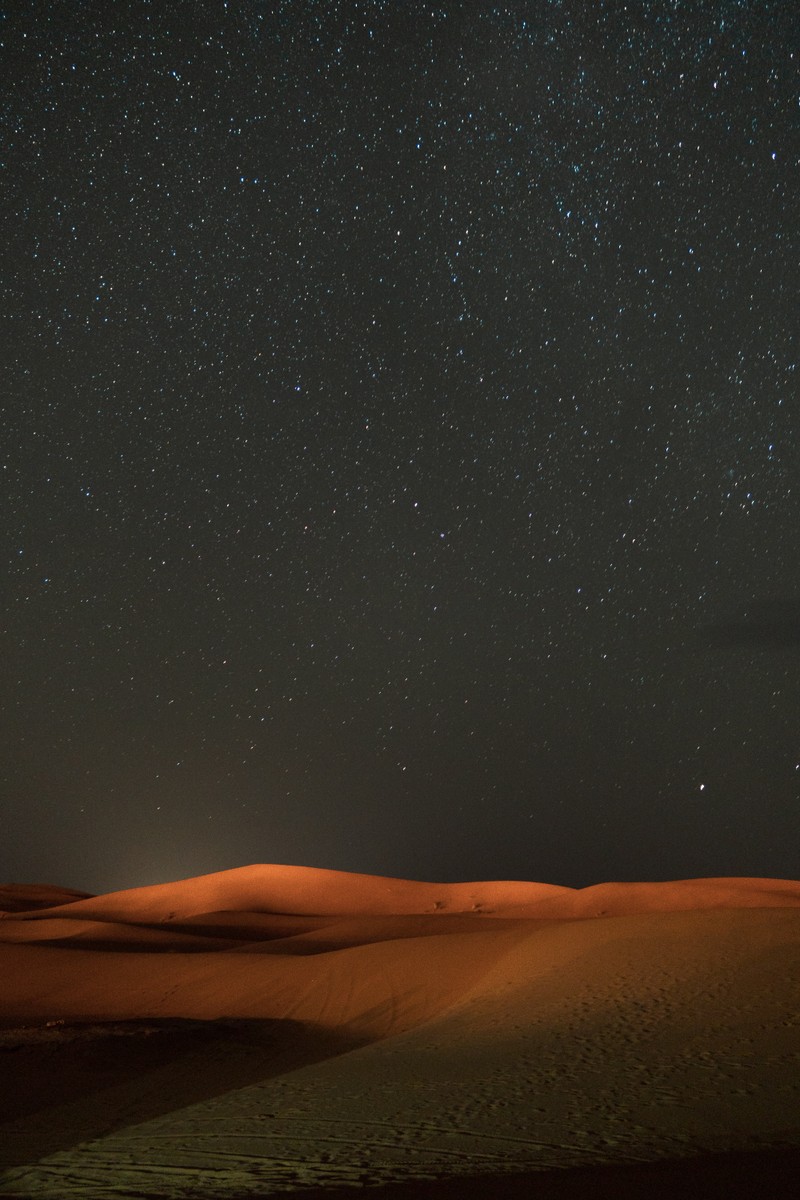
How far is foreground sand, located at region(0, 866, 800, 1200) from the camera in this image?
4934 mm

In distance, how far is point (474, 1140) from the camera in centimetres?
539

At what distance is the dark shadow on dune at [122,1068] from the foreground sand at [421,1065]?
0.04m

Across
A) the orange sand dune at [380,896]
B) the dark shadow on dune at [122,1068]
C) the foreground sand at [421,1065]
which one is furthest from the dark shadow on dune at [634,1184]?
the orange sand dune at [380,896]

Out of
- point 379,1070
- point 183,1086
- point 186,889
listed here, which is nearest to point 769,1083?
point 379,1070

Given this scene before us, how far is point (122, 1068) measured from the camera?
987 cm

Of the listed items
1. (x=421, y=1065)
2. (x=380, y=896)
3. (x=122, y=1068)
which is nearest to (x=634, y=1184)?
(x=421, y=1065)

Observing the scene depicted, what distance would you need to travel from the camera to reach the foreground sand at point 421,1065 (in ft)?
16.2

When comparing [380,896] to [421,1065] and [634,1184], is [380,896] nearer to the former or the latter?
[421,1065]

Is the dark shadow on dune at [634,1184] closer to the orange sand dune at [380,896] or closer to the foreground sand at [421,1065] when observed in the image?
the foreground sand at [421,1065]

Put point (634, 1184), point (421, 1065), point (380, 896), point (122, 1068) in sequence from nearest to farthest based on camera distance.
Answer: point (634, 1184), point (421, 1065), point (122, 1068), point (380, 896)

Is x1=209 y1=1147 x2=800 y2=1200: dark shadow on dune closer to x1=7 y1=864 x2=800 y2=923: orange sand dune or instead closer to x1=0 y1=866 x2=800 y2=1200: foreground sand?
x1=0 y1=866 x2=800 y2=1200: foreground sand

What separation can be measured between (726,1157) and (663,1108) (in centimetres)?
122

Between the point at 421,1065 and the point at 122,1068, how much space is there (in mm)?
3829

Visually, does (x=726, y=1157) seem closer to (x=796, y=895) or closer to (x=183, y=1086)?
(x=183, y=1086)
